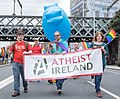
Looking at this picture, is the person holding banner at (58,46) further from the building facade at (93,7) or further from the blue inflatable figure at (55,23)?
the building facade at (93,7)

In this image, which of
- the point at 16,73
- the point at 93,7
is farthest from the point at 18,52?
the point at 93,7

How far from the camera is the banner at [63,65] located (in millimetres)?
9742

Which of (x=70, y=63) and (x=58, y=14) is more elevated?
(x=58, y=14)

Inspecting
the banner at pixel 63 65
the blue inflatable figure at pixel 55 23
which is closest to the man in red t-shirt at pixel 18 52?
the banner at pixel 63 65

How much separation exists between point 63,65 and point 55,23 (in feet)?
27.4

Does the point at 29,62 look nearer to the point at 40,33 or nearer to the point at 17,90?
the point at 17,90

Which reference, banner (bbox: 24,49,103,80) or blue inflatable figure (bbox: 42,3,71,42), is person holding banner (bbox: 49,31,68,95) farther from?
blue inflatable figure (bbox: 42,3,71,42)

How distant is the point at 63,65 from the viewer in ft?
32.6

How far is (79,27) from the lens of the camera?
70.1 meters

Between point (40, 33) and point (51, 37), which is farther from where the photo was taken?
point (40, 33)

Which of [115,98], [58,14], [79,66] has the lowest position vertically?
[115,98]

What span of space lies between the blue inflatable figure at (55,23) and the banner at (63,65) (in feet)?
24.3

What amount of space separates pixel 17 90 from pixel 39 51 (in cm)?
489

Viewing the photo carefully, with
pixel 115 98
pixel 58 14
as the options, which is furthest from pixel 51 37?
pixel 115 98
